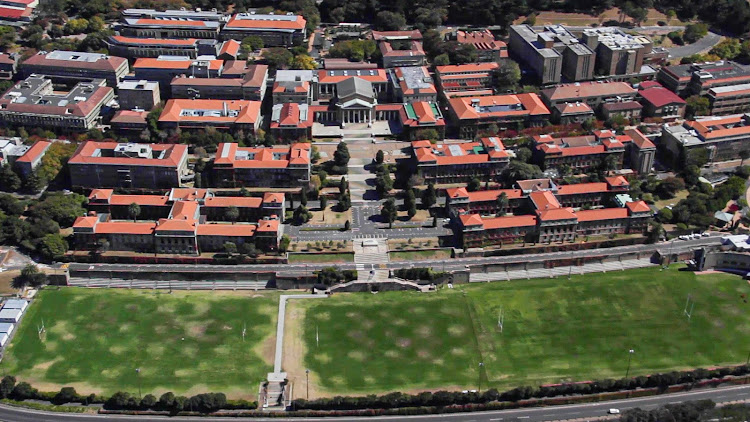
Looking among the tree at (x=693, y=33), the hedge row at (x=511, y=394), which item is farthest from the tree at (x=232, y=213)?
the tree at (x=693, y=33)

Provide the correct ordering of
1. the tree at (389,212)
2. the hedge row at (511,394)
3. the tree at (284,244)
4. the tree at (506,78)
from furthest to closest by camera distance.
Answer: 1. the tree at (506,78)
2. the tree at (389,212)
3. the tree at (284,244)
4. the hedge row at (511,394)

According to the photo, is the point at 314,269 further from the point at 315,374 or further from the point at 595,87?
the point at 595,87

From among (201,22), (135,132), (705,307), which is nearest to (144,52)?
(201,22)

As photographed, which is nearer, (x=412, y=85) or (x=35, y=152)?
(x=35, y=152)

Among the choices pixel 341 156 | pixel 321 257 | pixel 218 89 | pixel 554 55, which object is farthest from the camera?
pixel 554 55

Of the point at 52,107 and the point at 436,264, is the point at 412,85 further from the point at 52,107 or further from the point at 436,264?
the point at 52,107

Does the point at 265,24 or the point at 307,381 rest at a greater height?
the point at 265,24

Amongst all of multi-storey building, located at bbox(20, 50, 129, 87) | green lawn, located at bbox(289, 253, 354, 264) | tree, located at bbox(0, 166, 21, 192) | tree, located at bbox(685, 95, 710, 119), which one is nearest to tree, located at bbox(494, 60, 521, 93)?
tree, located at bbox(685, 95, 710, 119)

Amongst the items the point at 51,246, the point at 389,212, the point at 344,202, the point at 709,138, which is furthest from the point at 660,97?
the point at 51,246

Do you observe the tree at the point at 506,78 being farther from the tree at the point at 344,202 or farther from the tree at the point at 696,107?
the tree at the point at 344,202
